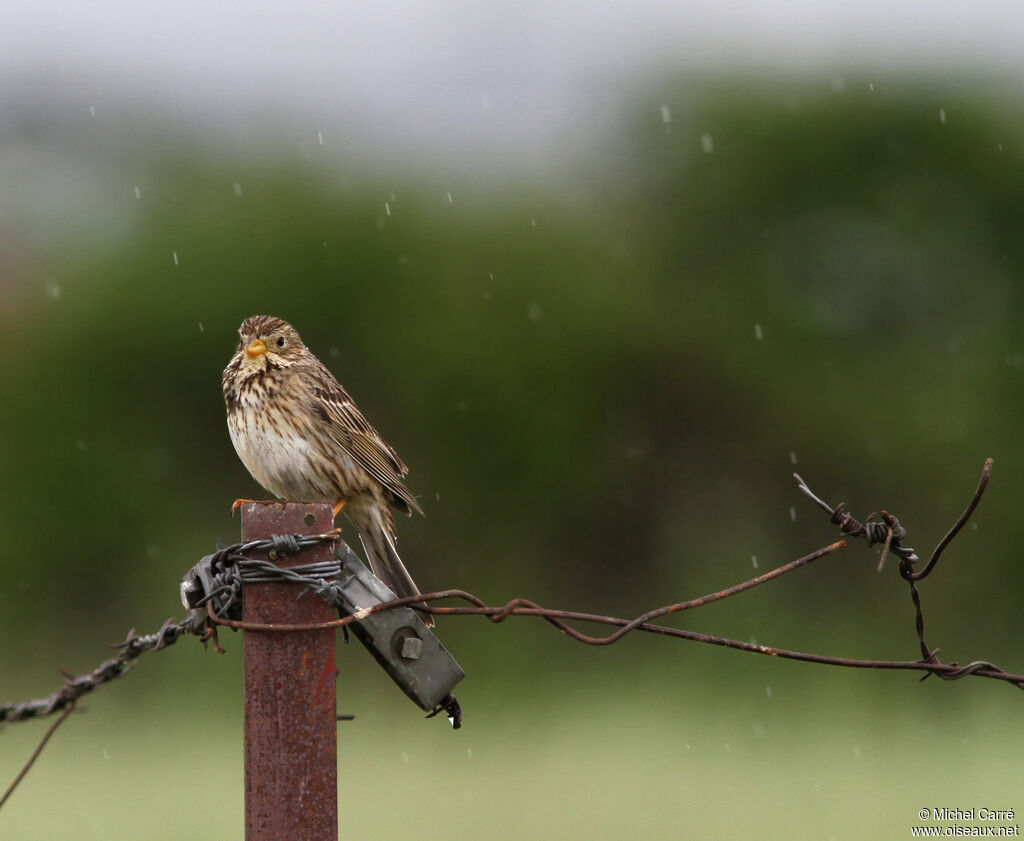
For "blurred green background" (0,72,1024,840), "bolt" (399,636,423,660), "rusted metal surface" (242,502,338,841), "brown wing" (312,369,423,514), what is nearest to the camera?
"rusted metal surface" (242,502,338,841)

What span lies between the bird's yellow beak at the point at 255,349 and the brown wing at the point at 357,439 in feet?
0.80

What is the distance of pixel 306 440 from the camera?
5.04 m

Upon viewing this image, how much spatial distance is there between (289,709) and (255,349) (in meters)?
2.70

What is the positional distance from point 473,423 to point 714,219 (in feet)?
8.51

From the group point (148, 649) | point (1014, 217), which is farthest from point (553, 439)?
point (148, 649)

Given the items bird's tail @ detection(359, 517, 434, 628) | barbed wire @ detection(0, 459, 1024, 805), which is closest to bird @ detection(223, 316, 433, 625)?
bird's tail @ detection(359, 517, 434, 628)

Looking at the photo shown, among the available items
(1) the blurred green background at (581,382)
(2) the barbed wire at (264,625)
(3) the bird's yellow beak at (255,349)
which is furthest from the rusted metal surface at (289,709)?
(1) the blurred green background at (581,382)

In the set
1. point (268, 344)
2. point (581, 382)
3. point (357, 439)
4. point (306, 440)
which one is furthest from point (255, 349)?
point (581, 382)

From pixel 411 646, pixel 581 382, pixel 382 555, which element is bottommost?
pixel 411 646

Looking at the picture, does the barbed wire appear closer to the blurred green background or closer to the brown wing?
the brown wing

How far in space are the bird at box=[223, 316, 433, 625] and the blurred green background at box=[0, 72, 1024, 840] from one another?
11.3ft

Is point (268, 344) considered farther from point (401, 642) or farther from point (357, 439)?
point (401, 642)

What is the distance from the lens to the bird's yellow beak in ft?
16.7

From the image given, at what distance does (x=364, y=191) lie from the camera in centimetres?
1073
